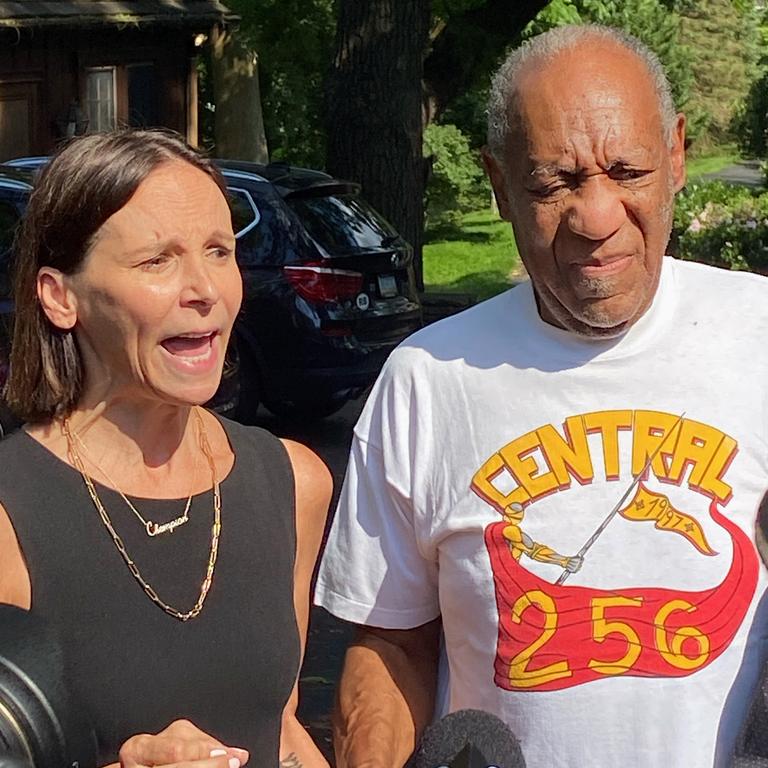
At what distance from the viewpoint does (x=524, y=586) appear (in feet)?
7.82

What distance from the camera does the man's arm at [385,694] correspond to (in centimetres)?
249

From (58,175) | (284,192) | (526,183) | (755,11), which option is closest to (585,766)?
(526,183)

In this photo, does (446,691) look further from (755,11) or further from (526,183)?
(755,11)

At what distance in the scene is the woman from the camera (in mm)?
2275

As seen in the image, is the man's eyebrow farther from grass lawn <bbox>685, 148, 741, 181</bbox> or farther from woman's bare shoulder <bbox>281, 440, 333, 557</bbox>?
grass lawn <bbox>685, 148, 741, 181</bbox>

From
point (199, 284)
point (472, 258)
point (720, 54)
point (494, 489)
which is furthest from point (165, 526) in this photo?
point (720, 54)

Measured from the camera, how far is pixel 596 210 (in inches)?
93.5

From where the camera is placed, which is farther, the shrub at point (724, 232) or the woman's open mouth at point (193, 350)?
the shrub at point (724, 232)

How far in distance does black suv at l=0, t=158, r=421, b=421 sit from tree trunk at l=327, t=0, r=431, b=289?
325 centimetres

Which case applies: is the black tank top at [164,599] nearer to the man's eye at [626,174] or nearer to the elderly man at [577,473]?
the elderly man at [577,473]

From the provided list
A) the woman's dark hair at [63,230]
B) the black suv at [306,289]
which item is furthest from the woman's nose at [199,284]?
the black suv at [306,289]

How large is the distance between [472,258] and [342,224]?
12.1 meters

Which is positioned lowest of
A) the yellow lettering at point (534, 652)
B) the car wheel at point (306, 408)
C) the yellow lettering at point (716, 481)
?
the car wheel at point (306, 408)

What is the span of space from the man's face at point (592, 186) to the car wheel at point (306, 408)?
888cm
